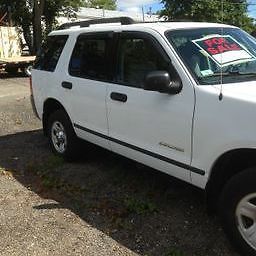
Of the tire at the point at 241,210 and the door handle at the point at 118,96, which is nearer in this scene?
the tire at the point at 241,210

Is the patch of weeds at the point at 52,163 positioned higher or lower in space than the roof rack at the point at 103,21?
lower

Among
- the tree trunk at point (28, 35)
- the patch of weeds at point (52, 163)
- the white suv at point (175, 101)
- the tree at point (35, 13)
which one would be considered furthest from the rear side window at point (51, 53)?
the tree trunk at point (28, 35)

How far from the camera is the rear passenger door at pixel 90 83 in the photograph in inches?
211

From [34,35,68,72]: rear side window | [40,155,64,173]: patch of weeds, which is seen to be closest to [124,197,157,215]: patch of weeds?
[40,155,64,173]: patch of weeds

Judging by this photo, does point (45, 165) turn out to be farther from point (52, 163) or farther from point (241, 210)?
point (241, 210)

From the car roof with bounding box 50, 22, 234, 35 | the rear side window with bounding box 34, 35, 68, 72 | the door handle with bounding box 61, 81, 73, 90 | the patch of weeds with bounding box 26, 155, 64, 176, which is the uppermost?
the car roof with bounding box 50, 22, 234, 35

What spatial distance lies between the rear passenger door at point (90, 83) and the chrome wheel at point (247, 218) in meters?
2.03

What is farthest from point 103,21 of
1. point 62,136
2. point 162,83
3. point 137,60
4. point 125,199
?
point 125,199

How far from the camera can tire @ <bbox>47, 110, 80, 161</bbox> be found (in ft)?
20.6

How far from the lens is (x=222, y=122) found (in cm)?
379

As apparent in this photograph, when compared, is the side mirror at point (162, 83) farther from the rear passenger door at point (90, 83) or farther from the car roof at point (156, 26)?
the rear passenger door at point (90, 83)

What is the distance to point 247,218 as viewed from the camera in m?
3.79

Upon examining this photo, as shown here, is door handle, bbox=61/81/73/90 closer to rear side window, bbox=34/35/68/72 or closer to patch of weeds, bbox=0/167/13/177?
rear side window, bbox=34/35/68/72

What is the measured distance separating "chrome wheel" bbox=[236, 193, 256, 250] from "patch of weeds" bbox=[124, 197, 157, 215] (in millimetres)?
1166
